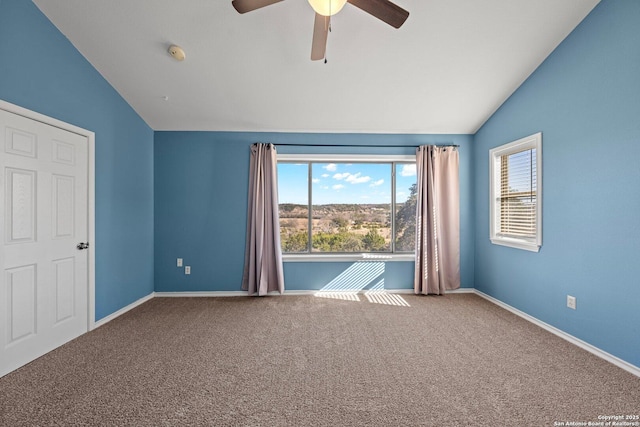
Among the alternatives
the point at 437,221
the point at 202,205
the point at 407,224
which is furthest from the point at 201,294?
the point at 437,221

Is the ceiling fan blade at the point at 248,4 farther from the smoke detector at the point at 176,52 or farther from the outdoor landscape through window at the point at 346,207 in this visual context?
the outdoor landscape through window at the point at 346,207

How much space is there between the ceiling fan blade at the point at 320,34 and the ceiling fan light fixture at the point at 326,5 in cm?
6

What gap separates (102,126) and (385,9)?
10.2 feet

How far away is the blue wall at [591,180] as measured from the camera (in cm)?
214

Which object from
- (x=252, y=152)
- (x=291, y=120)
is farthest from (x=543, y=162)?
(x=252, y=152)

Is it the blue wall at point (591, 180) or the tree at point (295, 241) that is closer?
the blue wall at point (591, 180)

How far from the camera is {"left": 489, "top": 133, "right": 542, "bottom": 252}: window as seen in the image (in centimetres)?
301

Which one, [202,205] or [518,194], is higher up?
[518,194]

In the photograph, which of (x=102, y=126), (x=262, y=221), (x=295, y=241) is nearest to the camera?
(x=102, y=126)

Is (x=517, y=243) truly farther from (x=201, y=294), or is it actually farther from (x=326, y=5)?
(x=201, y=294)

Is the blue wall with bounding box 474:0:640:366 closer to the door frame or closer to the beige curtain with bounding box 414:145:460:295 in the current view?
the beige curtain with bounding box 414:145:460:295

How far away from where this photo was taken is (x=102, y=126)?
3.06 meters

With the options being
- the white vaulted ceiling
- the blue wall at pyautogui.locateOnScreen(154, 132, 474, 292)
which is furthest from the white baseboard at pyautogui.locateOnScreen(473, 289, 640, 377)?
the blue wall at pyautogui.locateOnScreen(154, 132, 474, 292)

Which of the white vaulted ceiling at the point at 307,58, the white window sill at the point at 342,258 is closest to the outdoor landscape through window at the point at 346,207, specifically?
the white window sill at the point at 342,258
